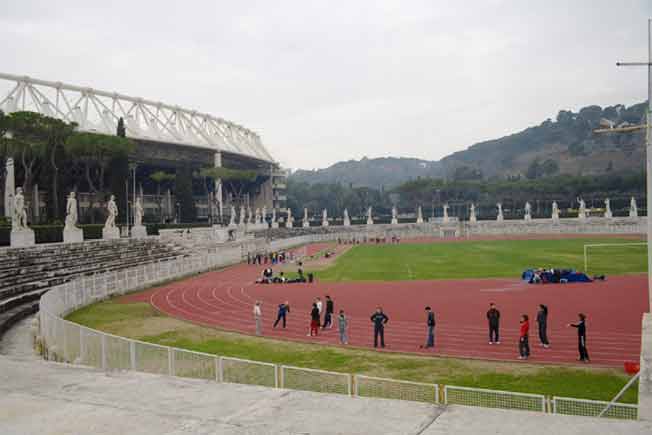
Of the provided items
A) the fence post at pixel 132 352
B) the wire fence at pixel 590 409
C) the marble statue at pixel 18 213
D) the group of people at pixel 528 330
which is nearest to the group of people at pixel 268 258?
the marble statue at pixel 18 213

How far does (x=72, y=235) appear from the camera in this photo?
38.5 meters

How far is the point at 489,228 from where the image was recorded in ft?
300

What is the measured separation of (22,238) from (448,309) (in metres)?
25.0

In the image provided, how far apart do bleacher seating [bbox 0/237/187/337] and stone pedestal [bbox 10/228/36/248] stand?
88 cm

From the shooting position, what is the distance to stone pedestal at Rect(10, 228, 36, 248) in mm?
32844

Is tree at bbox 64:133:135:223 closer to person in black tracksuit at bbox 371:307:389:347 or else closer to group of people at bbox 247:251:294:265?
group of people at bbox 247:251:294:265

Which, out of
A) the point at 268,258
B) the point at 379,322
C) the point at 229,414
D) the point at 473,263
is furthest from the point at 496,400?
the point at 268,258

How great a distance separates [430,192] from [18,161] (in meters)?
88.8

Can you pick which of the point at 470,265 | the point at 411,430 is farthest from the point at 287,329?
the point at 470,265

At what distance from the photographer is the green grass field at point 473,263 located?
36.2m

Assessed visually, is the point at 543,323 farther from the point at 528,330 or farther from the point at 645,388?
the point at 645,388

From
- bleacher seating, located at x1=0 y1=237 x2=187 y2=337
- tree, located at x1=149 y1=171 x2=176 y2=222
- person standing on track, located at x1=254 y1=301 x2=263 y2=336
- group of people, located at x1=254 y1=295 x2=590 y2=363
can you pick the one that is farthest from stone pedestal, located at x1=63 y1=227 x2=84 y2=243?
tree, located at x1=149 y1=171 x2=176 y2=222

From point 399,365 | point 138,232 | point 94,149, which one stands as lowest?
point 399,365

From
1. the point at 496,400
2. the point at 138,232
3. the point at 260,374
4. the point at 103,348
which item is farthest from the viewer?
the point at 138,232
